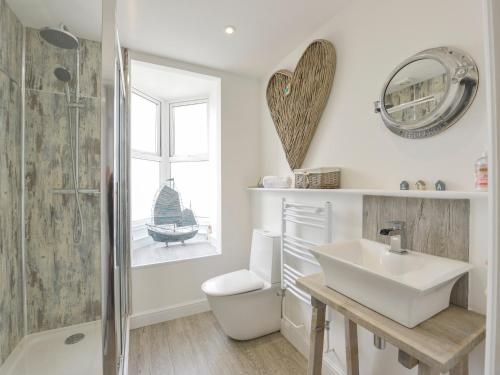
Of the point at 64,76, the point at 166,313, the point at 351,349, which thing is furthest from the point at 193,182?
the point at 351,349

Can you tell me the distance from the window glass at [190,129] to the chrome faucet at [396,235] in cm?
234

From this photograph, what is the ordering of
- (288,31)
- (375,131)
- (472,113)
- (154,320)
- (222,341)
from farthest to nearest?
1. (154,320)
2. (222,341)
3. (288,31)
4. (375,131)
5. (472,113)

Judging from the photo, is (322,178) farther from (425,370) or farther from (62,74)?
(62,74)

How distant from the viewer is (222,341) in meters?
1.90

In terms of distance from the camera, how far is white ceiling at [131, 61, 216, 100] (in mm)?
2441

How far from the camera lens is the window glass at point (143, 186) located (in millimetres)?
2721

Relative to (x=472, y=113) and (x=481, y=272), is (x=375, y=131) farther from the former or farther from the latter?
(x=481, y=272)

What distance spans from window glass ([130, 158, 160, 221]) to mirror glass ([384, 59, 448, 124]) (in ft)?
8.33

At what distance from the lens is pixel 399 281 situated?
756mm

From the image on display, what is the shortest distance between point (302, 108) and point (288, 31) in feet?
1.87

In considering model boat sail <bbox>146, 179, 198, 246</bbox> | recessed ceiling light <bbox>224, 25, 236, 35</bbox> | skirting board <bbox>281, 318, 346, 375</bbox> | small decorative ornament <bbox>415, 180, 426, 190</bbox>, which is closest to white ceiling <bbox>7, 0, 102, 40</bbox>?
recessed ceiling light <bbox>224, 25, 236, 35</bbox>

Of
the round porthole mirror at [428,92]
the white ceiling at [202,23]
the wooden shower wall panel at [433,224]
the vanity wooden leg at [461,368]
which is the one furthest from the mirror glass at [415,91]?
the vanity wooden leg at [461,368]

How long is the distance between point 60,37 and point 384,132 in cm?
197

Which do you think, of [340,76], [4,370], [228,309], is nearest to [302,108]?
[340,76]
